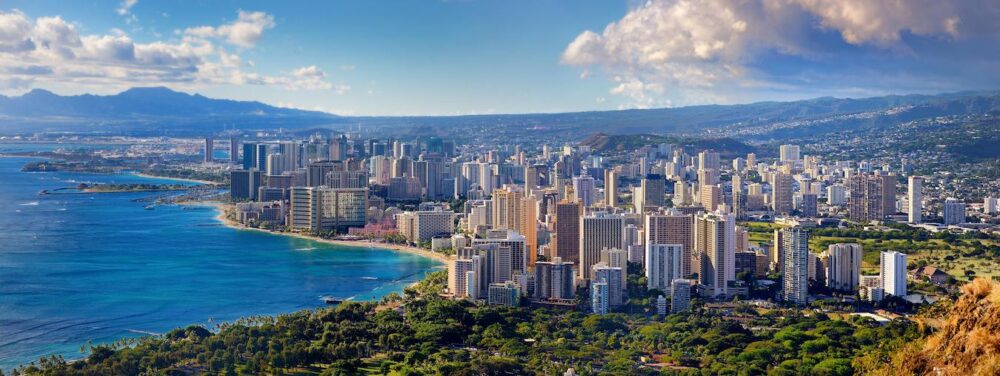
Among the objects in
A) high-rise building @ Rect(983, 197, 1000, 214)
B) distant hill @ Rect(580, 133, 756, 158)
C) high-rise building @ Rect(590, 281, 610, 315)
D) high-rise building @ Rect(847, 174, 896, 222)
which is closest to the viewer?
high-rise building @ Rect(590, 281, 610, 315)

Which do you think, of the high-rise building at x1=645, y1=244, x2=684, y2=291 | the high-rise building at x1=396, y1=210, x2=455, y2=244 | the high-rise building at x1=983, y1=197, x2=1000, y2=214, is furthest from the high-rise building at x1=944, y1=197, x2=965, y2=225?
the high-rise building at x1=396, y1=210, x2=455, y2=244

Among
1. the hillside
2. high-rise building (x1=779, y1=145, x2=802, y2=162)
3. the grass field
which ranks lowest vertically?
the grass field

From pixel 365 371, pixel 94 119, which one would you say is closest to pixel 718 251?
pixel 365 371

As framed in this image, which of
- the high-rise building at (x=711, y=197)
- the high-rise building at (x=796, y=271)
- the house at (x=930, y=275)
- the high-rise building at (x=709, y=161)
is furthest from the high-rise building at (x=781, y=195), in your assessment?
the high-rise building at (x=796, y=271)

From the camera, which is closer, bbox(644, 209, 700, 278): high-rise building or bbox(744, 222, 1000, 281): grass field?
bbox(744, 222, 1000, 281): grass field

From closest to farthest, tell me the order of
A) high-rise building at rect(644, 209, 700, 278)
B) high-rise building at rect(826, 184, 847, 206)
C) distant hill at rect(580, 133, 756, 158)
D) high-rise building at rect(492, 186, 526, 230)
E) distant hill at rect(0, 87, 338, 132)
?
high-rise building at rect(644, 209, 700, 278)
high-rise building at rect(492, 186, 526, 230)
high-rise building at rect(826, 184, 847, 206)
distant hill at rect(580, 133, 756, 158)
distant hill at rect(0, 87, 338, 132)

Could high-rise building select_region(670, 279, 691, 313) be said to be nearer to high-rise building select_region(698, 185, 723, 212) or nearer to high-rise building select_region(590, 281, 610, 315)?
high-rise building select_region(590, 281, 610, 315)

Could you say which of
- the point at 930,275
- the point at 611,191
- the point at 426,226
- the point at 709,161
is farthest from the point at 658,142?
the point at 930,275

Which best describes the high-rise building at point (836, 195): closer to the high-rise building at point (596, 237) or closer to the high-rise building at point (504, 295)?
the high-rise building at point (596, 237)
